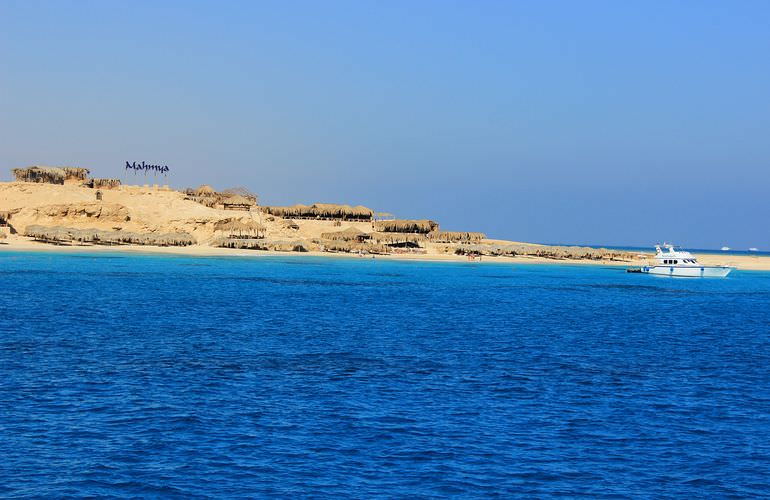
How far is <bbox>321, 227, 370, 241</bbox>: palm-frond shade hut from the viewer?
121875 mm

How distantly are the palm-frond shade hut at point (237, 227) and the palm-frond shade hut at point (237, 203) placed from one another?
11266 millimetres

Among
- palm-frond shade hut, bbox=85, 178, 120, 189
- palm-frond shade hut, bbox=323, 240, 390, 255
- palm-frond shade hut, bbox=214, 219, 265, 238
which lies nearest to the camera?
palm-frond shade hut, bbox=214, 219, 265, 238

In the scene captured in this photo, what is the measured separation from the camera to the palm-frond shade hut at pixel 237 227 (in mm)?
116688

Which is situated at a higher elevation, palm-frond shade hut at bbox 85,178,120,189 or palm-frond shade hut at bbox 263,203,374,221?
palm-frond shade hut at bbox 85,178,120,189

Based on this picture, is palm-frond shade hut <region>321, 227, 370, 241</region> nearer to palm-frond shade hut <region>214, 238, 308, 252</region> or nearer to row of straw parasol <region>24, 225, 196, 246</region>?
palm-frond shade hut <region>214, 238, 308, 252</region>

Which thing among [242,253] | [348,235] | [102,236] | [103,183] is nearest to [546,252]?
[348,235]

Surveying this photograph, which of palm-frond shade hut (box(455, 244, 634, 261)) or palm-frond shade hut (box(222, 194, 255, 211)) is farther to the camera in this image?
palm-frond shade hut (box(222, 194, 255, 211))

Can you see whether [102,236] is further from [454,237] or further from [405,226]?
[454,237]

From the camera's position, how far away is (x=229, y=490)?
13914 mm

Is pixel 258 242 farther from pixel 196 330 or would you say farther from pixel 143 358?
pixel 143 358

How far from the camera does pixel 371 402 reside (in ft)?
66.9

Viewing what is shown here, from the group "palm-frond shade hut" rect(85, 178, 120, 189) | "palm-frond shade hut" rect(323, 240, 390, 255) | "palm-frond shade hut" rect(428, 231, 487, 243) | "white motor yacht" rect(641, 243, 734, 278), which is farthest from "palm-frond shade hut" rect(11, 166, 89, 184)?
"white motor yacht" rect(641, 243, 734, 278)

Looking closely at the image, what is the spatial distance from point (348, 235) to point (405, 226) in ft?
36.5

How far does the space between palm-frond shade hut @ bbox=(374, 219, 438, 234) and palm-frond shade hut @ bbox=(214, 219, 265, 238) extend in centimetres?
2150
